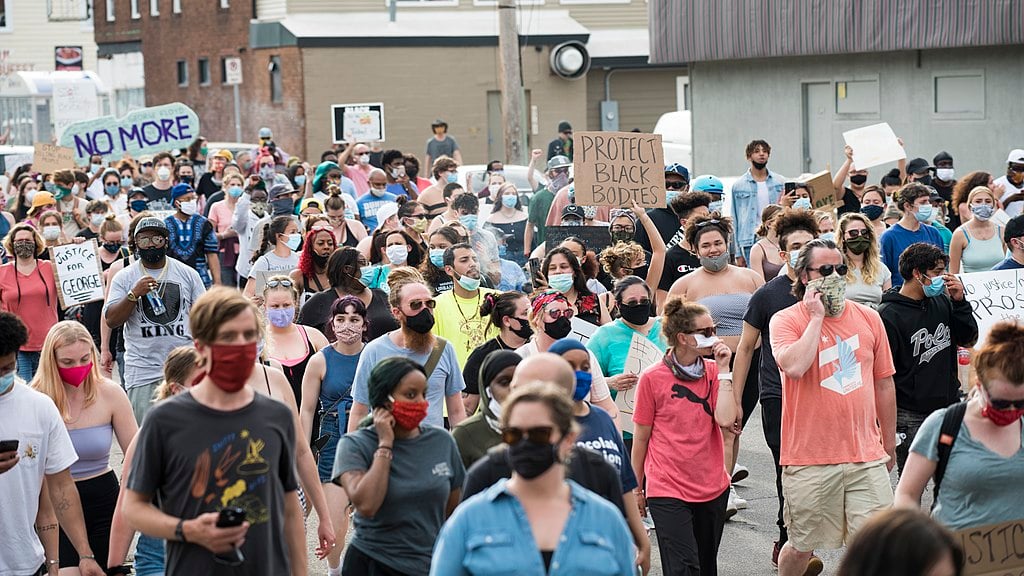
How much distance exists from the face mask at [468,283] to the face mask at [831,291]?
2.43 m

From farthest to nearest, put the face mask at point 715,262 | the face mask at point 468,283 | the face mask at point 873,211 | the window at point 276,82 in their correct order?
the window at point 276,82 < the face mask at point 873,211 < the face mask at point 715,262 < the face mask at point 468,283

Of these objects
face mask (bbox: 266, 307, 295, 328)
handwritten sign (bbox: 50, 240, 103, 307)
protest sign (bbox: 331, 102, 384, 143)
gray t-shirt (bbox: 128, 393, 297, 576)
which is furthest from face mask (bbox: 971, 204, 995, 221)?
protest sign (bbox: 331, 102, 384, 143)

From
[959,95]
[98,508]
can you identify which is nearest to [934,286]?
[98,508]

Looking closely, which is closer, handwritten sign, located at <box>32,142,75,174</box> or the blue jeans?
the blue jeans

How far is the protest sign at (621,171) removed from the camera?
515 inches

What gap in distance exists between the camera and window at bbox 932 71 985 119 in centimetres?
2278

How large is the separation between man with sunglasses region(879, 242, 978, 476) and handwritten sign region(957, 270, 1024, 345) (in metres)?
0.91

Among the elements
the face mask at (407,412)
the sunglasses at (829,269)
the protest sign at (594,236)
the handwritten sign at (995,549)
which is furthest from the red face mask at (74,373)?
the protest sign at (594,236)

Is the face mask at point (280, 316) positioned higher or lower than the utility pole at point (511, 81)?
lower

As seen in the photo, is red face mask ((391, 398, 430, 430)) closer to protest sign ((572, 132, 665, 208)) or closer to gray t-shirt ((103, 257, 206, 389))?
gray t-shirt ((103, 257, 206, 389))

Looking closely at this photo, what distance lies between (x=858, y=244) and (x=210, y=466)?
213 inches

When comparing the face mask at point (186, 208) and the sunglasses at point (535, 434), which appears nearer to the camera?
the sunglasses at point (535, 434)

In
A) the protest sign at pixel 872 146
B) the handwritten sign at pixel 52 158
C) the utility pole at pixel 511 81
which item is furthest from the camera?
the utility pole at pixel 511 81

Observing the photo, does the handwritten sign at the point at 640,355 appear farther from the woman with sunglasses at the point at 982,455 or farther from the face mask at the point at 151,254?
the face mask at the point at 151,254
